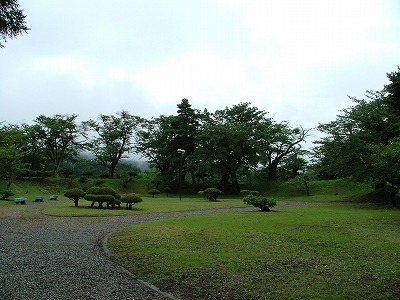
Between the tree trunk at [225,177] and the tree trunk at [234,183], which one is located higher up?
the tree trunk at [225,177]

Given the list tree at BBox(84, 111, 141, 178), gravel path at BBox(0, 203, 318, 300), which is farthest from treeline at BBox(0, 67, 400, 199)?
gravel path at BBox(0, 203, 318, 300)

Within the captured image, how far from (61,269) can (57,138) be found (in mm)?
35037

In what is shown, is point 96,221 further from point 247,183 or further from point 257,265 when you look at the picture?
point 247,183

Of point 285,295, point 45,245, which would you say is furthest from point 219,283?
point 45,245

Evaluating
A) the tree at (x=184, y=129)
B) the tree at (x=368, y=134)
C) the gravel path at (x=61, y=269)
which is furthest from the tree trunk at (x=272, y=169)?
the gravel path at (x=61, y=269)

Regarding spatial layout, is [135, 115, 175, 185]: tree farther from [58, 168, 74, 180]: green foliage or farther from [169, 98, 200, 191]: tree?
[58, 168, 74, 180]: green foliage

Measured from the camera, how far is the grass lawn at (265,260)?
450cm

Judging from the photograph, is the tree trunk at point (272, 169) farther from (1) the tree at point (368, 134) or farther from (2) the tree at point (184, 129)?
(1) the tree at point (368, 134)

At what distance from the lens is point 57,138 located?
123 feet

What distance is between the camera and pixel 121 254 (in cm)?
692

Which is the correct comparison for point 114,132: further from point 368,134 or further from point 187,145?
point 368,134

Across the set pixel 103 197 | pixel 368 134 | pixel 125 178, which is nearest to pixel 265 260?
pixel 103 197

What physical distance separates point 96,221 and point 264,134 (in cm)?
2240

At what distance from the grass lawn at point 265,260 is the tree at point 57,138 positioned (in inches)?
1190
